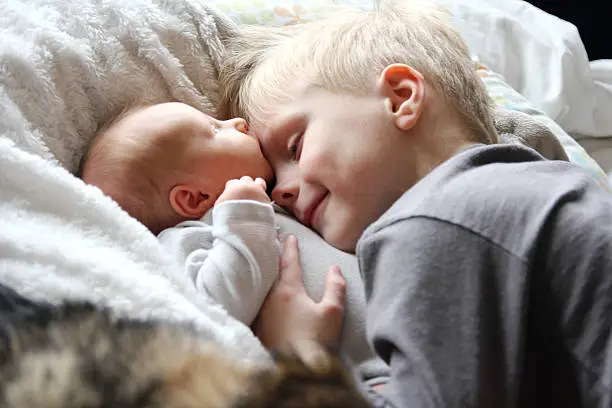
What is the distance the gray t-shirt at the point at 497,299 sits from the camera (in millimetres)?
656

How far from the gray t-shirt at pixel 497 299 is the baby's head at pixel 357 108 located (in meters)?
0.18

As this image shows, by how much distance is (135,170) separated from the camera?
922mm

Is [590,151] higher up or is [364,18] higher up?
[364,18]

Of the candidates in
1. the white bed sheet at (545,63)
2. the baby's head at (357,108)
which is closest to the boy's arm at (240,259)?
the baby's head at (357,108)

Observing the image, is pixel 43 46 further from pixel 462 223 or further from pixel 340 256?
pixel 462 223

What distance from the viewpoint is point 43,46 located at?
0.92 metres

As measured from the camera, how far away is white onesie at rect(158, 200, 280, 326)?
805mm

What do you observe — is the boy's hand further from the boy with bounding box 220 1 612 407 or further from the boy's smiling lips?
the boy's smiling lips

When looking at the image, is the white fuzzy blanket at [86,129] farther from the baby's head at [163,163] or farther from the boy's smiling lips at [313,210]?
the boy's smiling lips at [313,210]

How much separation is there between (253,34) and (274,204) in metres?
0.33

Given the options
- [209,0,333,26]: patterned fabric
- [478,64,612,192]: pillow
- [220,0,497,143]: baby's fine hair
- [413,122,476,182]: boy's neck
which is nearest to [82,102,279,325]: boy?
[220,0,497,143]: baby's fine hair

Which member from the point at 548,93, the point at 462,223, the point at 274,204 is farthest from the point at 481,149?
the point at 548,93

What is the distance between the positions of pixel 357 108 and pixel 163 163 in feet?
0.87

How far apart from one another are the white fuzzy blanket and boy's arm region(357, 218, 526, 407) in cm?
14
